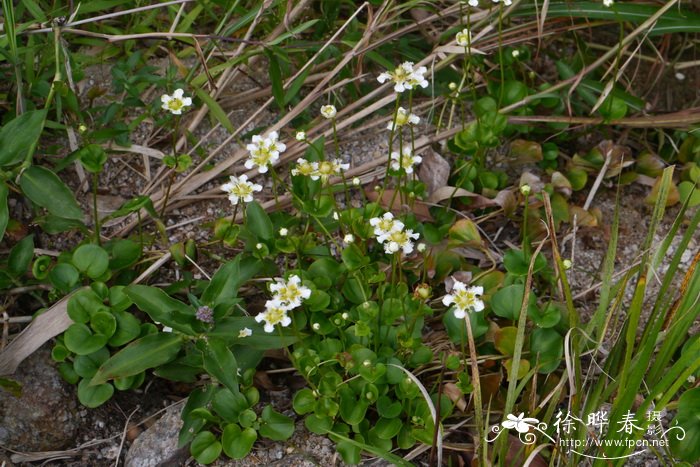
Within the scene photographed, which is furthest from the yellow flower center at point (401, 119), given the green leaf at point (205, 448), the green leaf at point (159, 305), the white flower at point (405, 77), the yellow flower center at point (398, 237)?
the green leaf at point (205, 448)

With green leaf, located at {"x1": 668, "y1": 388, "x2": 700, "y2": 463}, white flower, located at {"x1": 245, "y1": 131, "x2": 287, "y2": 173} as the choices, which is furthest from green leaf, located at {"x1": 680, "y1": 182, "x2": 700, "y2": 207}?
white flower, located at {"x1": 245, "y1": 131, "x2": 287, "y2": 173}

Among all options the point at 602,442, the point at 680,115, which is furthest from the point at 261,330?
the point at 680,115

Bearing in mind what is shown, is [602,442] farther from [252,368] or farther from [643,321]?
[252,368]

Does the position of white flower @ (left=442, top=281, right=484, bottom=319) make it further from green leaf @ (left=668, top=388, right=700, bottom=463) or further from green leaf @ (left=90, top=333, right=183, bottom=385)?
green leaf @ (left=90, top=333, right=183, bottom=385)

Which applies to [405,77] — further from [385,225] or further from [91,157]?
[91,157]

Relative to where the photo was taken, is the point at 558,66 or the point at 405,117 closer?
the point at 405,117

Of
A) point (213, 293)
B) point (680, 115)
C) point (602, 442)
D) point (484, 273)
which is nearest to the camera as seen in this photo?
point (602, 442)
